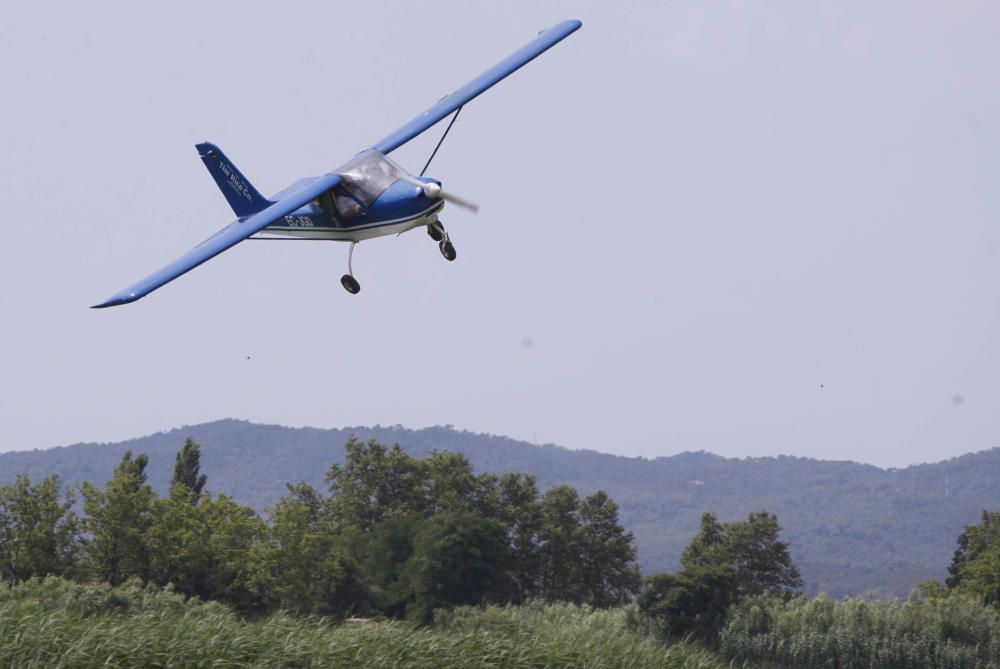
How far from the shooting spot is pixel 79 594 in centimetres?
5866

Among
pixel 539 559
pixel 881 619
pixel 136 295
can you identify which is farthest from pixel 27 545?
pixel 136 295

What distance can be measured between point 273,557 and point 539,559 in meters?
30.4

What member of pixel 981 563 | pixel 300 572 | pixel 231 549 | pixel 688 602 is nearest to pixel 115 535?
pixel 231 549

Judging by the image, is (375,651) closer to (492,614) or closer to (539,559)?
(492,614)

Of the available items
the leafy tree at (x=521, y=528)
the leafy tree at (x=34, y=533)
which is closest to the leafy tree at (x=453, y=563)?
the leafy tree at (x=521, y=528)

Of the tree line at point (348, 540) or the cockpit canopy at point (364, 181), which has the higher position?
the cockpit canopy at point (364, 181)

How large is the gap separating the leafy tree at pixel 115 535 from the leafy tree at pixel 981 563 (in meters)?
62.4

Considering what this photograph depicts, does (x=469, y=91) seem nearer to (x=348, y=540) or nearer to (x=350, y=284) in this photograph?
(x=350, y=284)

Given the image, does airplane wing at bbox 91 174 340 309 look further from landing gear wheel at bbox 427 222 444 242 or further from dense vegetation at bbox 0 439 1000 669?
dense vegetation at bbox 0 439 1000 669

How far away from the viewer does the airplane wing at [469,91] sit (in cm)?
3272

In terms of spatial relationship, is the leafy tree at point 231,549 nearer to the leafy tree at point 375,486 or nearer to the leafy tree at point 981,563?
the leafy tree at point 375,486

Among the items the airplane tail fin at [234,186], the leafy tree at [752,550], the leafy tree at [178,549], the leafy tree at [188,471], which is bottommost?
the leafy tree at [178,549]

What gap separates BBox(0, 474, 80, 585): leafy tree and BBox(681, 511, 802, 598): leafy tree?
191ft

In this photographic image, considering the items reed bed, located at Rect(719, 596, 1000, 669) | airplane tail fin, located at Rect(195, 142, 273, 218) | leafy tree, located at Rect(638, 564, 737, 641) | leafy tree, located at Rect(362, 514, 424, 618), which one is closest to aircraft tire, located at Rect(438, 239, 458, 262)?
airplane tail fin, located at Rect(195, 142, 273, 218)
